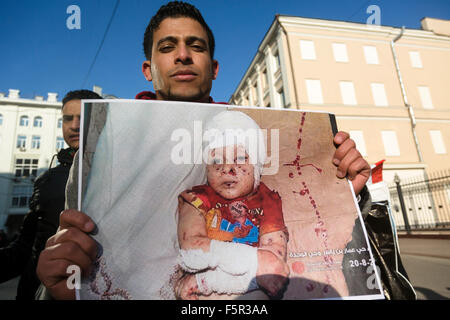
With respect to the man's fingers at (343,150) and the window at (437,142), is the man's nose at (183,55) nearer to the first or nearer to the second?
the man's fingers at (343,150)

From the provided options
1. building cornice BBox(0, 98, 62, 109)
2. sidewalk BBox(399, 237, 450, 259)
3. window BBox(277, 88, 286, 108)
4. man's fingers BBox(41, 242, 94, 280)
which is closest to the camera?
man's fingers BBox(41, 242, 94, 280)

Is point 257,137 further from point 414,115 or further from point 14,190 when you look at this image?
point 14,190

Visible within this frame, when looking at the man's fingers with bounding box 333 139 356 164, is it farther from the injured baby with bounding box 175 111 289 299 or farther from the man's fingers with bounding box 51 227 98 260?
the man's fingers with bounding box 51 227 98 260

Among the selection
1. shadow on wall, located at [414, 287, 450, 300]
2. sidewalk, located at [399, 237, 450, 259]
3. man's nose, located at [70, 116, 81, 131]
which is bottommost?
shadow on wall, located at [414, 287, 450, 300]

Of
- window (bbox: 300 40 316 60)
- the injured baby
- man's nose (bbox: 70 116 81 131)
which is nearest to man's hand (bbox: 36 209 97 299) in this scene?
the injured baby

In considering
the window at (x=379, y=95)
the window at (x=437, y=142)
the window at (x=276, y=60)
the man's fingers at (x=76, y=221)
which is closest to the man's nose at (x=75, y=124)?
the man's fingers at (x=76, y=221)

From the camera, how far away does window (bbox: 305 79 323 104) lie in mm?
13867

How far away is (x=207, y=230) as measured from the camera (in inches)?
32.0

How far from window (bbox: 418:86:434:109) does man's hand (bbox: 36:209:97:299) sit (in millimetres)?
19699

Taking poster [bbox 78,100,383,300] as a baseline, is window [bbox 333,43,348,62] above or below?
above

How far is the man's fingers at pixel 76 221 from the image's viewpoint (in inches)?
28.9

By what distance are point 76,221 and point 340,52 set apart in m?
17.2
